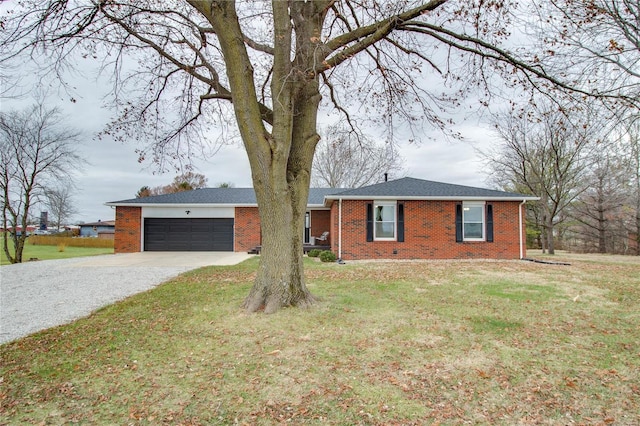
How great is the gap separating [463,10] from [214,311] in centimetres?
645

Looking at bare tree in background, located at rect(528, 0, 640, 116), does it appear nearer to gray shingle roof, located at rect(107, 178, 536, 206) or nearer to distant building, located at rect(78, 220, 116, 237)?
gray shingle roof, located at rect(107, 178, 536, 206)

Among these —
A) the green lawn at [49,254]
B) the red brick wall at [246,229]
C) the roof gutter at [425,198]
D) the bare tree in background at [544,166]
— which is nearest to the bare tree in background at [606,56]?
the roof gutter at [425,198]

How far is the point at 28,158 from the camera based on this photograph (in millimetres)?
15820

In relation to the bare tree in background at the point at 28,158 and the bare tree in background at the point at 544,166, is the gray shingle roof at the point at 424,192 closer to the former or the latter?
the bare tree in background at the point at 544,166

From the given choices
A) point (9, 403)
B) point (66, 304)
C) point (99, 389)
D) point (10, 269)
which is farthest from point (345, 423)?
point (10, 269)

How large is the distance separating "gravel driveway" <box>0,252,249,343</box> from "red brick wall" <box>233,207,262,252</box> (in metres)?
6.61

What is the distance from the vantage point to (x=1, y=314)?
6375 mm

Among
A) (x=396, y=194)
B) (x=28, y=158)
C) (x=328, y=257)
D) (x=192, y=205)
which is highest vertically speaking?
(x=28, y=158)

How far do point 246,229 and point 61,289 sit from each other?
1145cm

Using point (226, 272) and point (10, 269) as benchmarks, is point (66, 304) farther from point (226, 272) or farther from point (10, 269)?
point (10, 269)

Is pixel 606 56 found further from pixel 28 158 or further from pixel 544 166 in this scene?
pixel 28 158

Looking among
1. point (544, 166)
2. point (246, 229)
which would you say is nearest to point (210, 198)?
point (246, 229)

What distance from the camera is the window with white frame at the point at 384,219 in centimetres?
1504

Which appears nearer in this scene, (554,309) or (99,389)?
(99,389)
